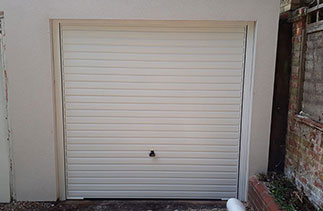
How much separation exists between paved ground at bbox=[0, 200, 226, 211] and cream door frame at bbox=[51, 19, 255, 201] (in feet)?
0.80

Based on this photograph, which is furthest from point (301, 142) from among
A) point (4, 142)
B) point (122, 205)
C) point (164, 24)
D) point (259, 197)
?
point (4, 142)

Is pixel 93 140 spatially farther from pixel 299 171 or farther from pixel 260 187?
pixel 299 171

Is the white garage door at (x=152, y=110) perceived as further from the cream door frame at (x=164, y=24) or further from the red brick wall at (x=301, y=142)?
the red brick wall at (x=301, y=142)

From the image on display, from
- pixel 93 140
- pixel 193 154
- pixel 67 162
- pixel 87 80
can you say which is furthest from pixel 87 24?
pixel 193 154

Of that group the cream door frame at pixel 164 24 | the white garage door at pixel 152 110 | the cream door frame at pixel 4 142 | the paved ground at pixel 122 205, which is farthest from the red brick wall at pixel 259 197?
the cream door frame at pixel 4 142

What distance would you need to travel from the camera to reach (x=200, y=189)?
4363 mm

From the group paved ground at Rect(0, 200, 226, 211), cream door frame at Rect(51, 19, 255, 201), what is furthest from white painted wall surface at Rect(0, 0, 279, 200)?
paved ground at Rect(0, 200, 226, 211)

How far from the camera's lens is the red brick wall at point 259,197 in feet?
11.2

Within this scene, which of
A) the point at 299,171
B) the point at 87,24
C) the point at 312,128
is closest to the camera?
the point at 312,128

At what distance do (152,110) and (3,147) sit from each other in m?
2.26

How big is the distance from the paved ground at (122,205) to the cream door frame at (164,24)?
9.6 inches

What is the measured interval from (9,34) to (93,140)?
1.88m

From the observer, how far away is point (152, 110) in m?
4.18

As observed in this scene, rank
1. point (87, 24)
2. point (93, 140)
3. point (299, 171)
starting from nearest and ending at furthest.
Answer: point (299, 171) < point (87, 24) < point (93, 140)
